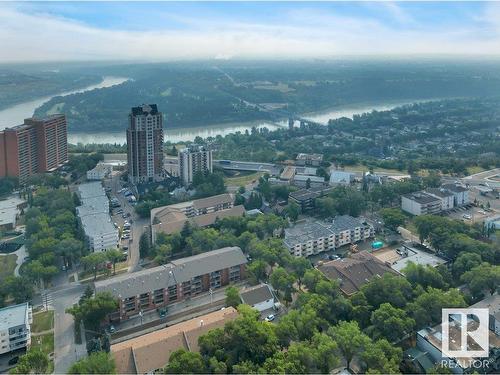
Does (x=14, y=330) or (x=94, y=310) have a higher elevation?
(x=94, y=310)

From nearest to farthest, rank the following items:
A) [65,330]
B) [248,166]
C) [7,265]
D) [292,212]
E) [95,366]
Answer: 1. [95,366]
2. [65,330]
3. [7,265]
4. [292,212]
5. [248,166]

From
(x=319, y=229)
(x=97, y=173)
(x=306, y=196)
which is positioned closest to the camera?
(x=319, y=229)

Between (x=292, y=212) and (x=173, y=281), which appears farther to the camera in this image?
(x=292, y=212)

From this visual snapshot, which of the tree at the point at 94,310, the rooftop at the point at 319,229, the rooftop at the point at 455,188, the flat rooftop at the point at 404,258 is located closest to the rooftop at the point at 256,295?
the rooftop at the point at 319,229

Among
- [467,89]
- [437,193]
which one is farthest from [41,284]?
[467,89]

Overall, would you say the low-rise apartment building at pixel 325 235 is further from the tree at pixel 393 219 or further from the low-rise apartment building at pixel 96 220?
the low-rise apartment building at pixel 96 220

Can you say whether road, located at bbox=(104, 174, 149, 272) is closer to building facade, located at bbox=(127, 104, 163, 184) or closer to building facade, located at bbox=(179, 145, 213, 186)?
building facade, located at bbox=(127, 104, 163, 184)

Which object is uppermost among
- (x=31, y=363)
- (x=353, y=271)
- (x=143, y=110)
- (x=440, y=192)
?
(x=143, y=110)

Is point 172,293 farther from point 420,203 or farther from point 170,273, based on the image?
point 420,203

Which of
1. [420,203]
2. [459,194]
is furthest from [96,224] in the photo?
[459,194]
